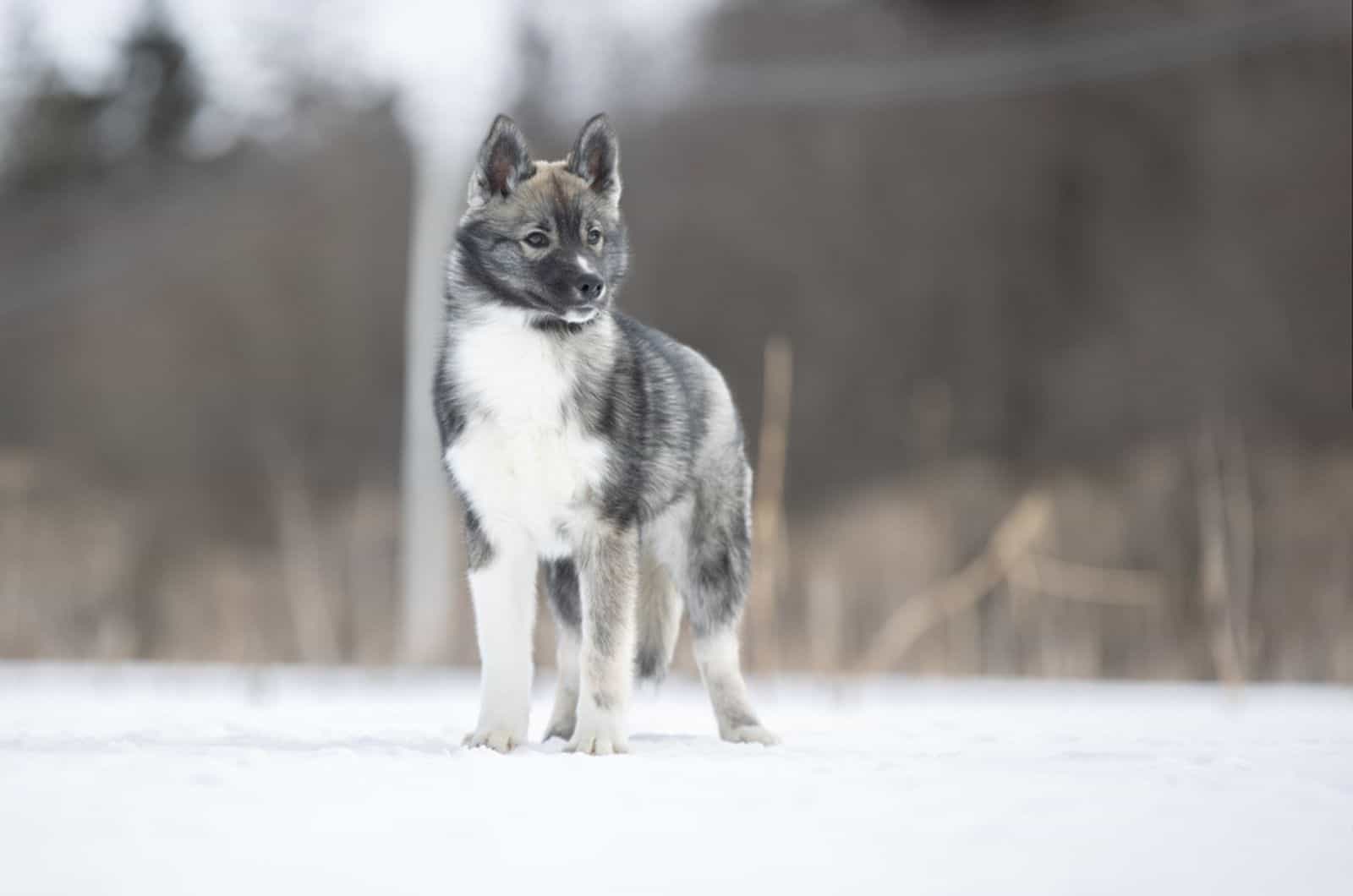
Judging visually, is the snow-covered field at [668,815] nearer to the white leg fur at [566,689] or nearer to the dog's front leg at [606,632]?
the dog's front leg at [606,632]

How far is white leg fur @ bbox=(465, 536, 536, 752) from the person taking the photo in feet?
11.8

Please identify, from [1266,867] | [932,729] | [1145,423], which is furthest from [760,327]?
[1266,867]

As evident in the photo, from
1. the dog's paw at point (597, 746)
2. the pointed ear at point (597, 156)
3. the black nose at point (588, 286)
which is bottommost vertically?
the dog's paw at point (597, 746)

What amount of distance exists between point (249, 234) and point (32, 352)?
8.95ft

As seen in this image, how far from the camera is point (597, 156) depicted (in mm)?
3859

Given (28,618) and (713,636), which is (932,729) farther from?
(28,618)

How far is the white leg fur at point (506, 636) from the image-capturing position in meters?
3.60

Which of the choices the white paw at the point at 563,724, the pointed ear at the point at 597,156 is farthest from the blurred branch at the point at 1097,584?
the pointed ear at the point at 597,156

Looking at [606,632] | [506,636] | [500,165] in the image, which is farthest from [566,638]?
[500,165]

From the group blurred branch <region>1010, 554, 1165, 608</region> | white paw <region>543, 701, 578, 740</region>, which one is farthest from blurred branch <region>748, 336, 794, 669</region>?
blurred branch <region>1010, 554, 1165, 608</region>

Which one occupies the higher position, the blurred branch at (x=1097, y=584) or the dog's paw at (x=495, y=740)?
the dog's paw at (x=495, y=740)

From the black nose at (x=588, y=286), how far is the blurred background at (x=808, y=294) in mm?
6302

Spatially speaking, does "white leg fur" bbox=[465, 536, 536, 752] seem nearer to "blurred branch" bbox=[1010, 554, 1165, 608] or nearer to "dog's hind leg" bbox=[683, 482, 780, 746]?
"dog's hind leg" bbox=[683, 482, 780, 746]

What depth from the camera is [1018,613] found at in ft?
31.5
